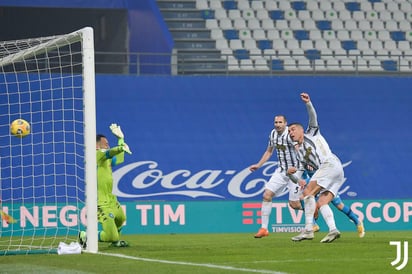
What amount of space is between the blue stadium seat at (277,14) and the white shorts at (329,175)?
15.7m

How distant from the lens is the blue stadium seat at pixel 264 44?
30.1m

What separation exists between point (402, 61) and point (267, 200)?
1396 cm

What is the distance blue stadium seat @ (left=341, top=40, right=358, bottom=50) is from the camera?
30.8 metres

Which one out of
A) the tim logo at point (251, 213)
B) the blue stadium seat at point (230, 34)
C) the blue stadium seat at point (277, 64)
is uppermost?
the blue stadium seat at point (230, 34)

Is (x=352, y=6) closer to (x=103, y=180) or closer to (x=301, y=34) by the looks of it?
(x=301, y=34)

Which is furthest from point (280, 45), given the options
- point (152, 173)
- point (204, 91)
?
point (152, 173)

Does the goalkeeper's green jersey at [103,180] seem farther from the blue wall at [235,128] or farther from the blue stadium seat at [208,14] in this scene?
the blue stadium seat at [208,14]

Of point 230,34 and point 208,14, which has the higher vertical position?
point 208,14

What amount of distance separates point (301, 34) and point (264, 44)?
1282 millimetres

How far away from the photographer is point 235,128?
26219 millimetres

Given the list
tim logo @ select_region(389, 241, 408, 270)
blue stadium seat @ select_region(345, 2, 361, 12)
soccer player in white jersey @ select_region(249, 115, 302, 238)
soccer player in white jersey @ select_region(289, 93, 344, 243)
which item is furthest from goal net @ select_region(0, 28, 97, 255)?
blue stadium seat @ select_region(345, 2, 361, 12)

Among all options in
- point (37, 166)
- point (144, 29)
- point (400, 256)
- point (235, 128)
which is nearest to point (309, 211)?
point (400, 256)

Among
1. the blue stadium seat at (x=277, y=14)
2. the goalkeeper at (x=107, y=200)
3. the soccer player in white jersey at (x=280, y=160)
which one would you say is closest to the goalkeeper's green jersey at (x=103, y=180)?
the goalkeeper at (x=107, y=200)

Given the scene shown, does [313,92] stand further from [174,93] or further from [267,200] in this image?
[267,200]
